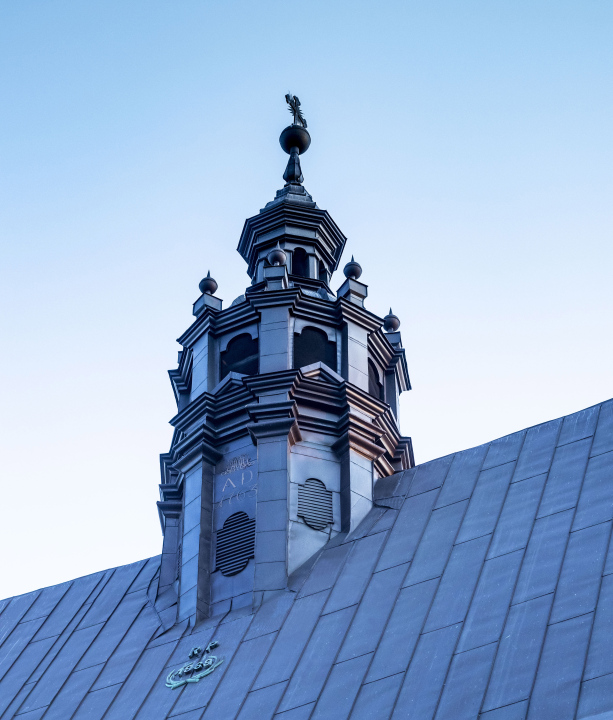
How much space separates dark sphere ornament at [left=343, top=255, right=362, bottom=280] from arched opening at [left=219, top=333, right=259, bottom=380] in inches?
126

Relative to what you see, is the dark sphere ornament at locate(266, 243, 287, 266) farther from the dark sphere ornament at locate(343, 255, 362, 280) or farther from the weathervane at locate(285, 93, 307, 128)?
the weathervane at locate(285, 93, 307, 128)

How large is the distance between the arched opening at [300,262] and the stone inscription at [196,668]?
11.9 m

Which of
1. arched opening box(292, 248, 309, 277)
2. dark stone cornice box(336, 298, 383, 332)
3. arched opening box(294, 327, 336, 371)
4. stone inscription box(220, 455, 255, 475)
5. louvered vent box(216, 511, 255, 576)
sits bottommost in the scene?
louvered vent box(216, 511, 255, 576)

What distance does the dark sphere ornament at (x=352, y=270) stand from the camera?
33.3 meters

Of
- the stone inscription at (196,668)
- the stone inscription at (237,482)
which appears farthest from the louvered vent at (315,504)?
the stone inscription at (196,668)

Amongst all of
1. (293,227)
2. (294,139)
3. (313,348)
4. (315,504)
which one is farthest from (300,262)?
(315,504)

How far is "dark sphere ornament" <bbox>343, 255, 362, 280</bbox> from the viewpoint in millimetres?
33344

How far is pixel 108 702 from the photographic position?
2498 cm

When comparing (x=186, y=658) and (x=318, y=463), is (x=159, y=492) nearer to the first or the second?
(x=318, y=463)

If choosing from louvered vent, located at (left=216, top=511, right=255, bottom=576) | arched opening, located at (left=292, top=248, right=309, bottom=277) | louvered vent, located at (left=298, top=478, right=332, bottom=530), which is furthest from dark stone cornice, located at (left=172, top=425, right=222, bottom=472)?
arched opening, located at (left=292, top=248, right=309, bottom=277)

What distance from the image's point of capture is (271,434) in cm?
2894

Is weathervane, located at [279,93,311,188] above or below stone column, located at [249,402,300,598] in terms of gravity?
above

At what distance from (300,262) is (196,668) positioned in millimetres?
12971

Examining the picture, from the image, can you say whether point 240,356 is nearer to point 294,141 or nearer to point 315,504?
point 315,504
